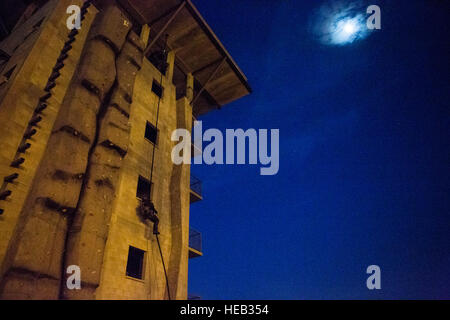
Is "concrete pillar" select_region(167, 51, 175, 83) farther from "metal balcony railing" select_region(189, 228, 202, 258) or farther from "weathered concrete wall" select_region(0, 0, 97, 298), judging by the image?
"metal balcony railing" select_region(189, 228, 202, 258)

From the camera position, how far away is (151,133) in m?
15.4

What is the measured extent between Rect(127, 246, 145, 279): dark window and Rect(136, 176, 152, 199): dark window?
8.28ft

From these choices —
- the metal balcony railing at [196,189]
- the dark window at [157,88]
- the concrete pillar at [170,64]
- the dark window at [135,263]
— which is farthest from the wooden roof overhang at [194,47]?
the dark window at [135,263]

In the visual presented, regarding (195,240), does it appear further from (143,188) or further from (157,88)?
(157,88)

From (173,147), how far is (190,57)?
309 inches

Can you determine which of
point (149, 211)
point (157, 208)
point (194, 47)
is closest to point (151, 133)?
point (157, 208)

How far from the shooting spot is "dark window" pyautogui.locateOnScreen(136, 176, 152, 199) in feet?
43.5

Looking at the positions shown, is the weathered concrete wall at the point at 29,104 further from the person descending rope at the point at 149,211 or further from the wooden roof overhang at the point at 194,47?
the wooden roof overhang at the point at 194,47

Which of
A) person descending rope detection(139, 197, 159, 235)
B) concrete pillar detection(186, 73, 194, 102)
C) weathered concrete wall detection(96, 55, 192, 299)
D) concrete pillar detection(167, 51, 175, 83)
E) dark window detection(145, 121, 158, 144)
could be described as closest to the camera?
weathered concrete wall detection(96, 55, 192, 299)

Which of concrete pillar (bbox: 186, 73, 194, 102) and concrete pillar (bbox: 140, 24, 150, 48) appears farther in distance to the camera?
concrete pillar (bbox: 186, 73, 194, 102)

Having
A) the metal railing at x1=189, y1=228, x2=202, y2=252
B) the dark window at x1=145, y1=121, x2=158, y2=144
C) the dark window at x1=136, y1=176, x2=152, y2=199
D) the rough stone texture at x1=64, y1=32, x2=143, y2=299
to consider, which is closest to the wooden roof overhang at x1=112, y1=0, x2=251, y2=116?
the dark window at x1=145, y1=121, x2=158, y2=144

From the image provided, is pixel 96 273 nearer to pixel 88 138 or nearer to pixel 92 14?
pixel 88 138
